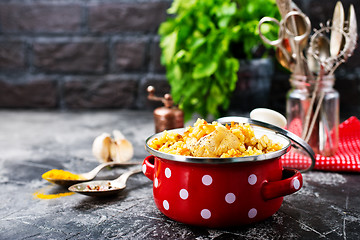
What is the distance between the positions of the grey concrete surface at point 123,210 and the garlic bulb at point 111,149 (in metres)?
0.04

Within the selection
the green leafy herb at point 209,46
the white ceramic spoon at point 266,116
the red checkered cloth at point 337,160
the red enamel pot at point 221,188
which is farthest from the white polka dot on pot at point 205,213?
the green leafy herb at point 209,46

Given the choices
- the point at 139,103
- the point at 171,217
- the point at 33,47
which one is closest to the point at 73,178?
the point at 171,217

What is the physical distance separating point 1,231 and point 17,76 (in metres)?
1.41

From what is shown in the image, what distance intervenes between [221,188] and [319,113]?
20.8 inches

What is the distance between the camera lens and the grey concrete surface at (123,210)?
0.70 meters

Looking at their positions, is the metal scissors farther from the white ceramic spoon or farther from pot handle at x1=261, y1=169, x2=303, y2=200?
pot handle at x1=261, y1=169, x2=303, y2=200

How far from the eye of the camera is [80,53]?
195 cm

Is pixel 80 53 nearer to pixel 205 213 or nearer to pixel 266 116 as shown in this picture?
pixel 266 116

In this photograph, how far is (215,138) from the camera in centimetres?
69

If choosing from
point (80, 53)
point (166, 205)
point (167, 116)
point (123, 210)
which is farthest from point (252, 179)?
point (80, 53)

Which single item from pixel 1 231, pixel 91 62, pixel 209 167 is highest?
pixel 91 62

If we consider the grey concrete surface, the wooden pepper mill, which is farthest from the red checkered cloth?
the wooden pepper mill

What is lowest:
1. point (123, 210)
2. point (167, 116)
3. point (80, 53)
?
point (123, 210)

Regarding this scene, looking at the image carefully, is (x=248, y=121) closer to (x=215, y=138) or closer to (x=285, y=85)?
(x=215, y=138)
